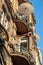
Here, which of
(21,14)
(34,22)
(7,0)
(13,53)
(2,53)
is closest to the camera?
(2,53)

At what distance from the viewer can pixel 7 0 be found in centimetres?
2248

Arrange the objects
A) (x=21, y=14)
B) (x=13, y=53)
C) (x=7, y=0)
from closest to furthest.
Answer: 1. (x=13, y=53)
2. (x=7, y=0)
3. (x=21, y=14)

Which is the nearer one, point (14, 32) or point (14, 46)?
point (14, 46)

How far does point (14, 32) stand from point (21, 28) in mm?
1018

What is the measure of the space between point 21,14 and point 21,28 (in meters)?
1.44

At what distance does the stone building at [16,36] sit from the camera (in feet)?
63.3

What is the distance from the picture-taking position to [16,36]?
23.5 metres

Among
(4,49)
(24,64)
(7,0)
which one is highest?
(7,0)

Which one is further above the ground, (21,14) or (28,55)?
(21,14)

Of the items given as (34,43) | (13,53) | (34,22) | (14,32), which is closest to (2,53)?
(13,53)

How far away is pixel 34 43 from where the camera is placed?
81.4 ft

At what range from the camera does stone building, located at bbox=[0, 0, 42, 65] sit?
63.3ft

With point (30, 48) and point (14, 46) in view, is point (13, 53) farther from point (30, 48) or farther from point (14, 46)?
point (30, 48)

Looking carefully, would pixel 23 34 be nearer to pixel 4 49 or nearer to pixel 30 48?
pixel 30 48
